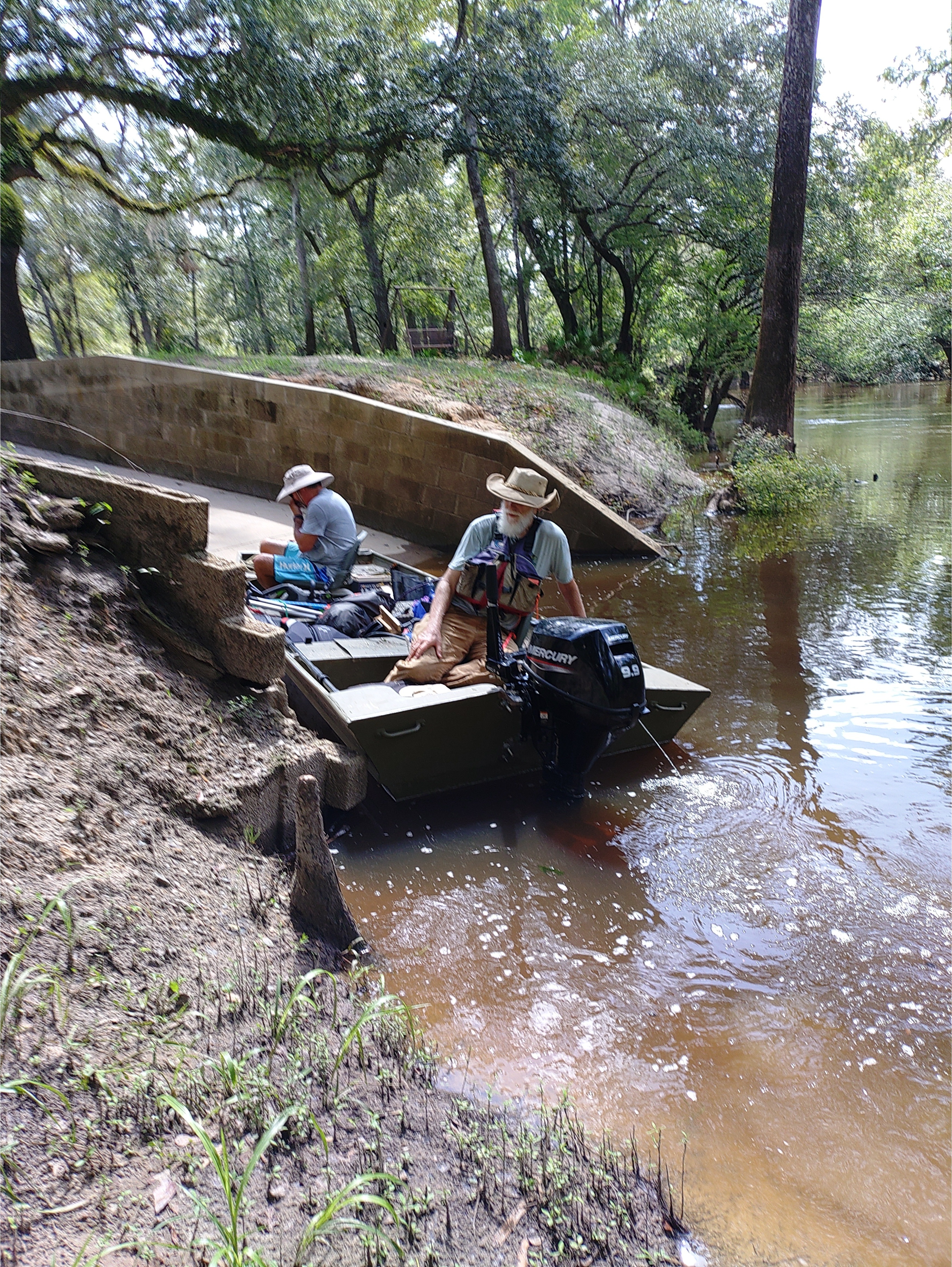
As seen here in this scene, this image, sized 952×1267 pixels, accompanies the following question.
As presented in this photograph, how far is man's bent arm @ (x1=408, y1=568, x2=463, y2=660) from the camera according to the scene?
509cm

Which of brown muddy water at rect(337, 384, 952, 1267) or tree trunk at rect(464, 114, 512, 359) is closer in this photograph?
brown muddy water at rect(337, 384, 952, 1267)

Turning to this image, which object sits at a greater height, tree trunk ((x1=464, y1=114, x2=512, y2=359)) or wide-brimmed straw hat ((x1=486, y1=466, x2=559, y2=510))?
tree trunk ((x1=464, y1=114, x2=512, y2=359))

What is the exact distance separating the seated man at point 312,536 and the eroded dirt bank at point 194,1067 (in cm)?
327

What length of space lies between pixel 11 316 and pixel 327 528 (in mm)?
12959

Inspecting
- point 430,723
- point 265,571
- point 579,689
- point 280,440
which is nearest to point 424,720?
point 430,723

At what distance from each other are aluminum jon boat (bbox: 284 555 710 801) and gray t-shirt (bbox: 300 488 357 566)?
59.7 inches

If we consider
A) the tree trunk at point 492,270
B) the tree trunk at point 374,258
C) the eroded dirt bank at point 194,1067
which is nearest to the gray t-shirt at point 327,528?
the eroded dirt bank at point 194,1067

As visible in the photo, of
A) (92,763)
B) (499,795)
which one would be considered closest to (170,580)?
(92,763)

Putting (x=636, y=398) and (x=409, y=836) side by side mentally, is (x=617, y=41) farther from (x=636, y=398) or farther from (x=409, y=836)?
(x=409, y=836)

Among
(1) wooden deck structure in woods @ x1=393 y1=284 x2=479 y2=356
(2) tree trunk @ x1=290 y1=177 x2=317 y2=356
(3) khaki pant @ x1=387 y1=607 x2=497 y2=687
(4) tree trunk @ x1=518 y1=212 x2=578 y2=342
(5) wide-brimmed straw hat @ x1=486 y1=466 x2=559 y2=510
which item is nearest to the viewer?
(5) wide-brimmed straw hat @ x1=486 y1=466 x2=559 y2=510

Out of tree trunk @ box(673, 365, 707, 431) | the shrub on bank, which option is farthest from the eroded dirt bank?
tree trunk @ box(673, 365, 707, 431)

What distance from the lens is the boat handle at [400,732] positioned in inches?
178

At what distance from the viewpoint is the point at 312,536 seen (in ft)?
22.6

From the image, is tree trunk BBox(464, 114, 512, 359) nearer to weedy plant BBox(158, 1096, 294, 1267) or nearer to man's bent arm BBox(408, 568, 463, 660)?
man's bent arm BBox(408, 568, 463, 660)
